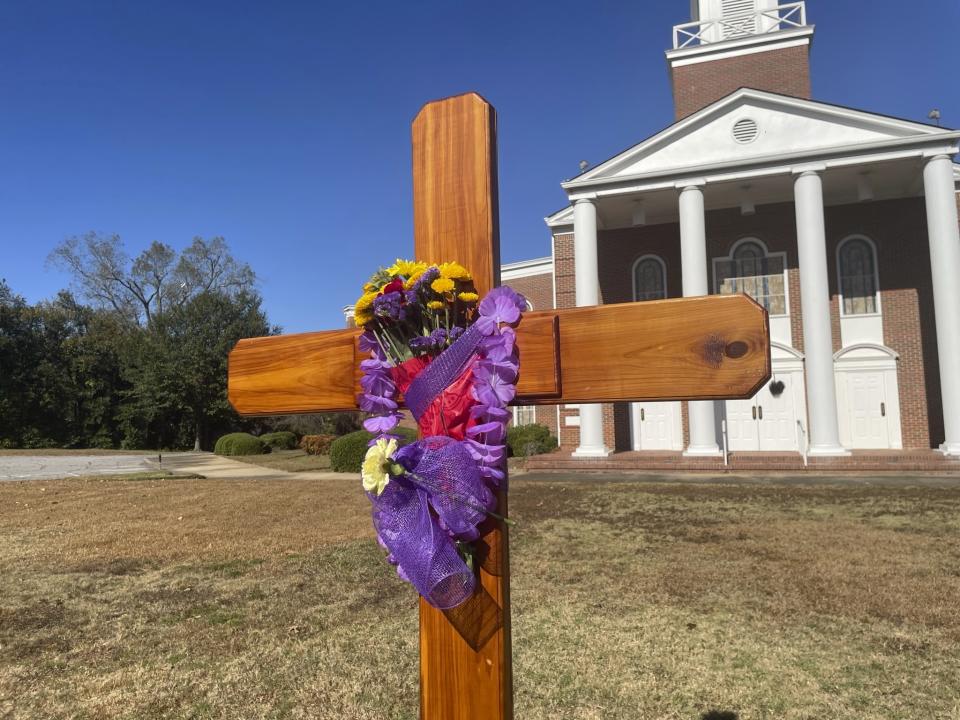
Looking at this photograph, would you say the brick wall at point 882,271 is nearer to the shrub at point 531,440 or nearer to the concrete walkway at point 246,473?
the shrub at point 531,440

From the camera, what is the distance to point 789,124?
15.9 metres

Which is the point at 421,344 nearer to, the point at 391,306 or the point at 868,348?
the point at 391,306

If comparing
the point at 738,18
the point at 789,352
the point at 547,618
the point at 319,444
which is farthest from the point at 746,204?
the point at 319,444

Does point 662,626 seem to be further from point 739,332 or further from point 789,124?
point 789,124

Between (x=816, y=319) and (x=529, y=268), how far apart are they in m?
10.4

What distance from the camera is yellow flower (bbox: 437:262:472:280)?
168cm

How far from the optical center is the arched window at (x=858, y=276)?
17469 millimetres

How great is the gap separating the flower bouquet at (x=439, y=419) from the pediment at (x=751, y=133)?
636 inches

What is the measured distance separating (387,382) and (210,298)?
132ft

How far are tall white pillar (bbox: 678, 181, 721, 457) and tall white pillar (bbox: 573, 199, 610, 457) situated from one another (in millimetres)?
2136

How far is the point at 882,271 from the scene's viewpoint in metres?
17.4

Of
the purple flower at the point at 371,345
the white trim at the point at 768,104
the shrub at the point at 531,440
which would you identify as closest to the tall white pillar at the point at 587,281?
the white trim at the point at 768,104

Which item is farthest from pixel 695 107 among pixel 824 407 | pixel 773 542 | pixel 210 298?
pixel 210 298

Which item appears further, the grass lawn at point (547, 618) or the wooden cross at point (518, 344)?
the grass lawn at point (547, 618)
